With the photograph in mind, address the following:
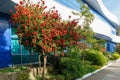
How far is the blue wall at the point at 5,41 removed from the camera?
19531mm

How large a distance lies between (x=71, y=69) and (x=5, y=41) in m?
6.29

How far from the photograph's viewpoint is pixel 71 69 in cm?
1582

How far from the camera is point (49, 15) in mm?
13031

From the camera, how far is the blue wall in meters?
19.5

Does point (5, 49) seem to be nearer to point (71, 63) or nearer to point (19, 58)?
point (19, 58)

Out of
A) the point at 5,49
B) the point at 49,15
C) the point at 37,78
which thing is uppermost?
the point at 49,15

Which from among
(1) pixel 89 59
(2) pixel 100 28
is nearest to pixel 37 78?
(1) pixel 89 59

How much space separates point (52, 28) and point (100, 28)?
92.2 ft

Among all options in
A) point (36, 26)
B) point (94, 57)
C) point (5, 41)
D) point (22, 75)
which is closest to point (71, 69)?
point (22, 75)

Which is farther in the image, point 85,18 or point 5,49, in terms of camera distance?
point 85,18

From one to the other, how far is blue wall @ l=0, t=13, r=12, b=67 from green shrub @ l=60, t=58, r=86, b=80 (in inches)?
201

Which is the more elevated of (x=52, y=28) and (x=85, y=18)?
(x=85, y=18)

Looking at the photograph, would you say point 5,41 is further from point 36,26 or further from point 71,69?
point 36,26

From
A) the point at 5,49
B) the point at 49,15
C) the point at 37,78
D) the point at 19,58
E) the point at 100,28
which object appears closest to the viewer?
the point at 49,15
